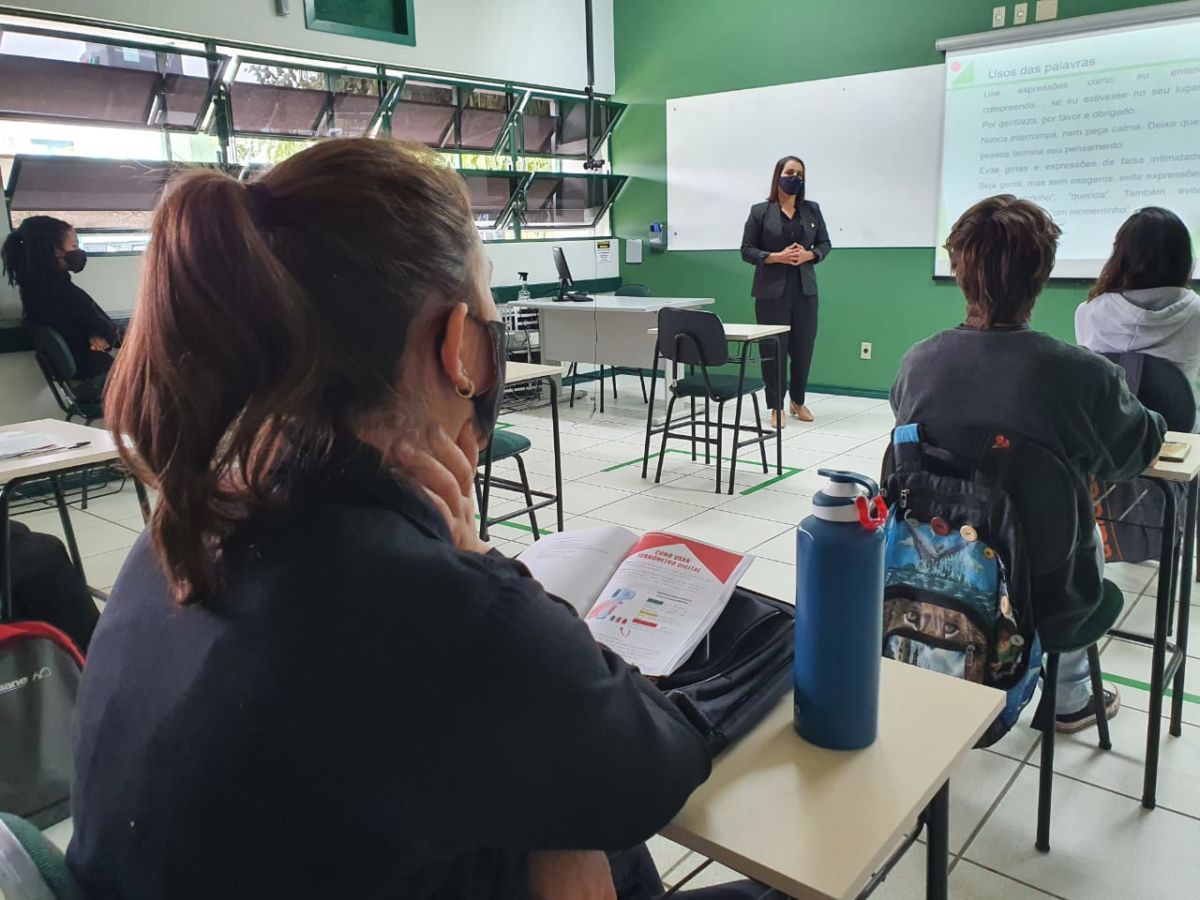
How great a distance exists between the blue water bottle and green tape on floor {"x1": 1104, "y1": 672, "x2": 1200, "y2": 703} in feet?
6.25

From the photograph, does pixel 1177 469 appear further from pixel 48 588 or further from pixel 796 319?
pixel 796 319

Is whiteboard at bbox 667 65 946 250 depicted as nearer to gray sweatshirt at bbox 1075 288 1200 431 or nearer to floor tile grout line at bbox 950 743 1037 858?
gray sweatshirt at bbox 1075 288 1200 431

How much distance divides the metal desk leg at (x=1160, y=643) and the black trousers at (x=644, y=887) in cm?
123

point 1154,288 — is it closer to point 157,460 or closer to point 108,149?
point 157,460

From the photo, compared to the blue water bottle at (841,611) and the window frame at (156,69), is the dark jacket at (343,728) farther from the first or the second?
the window frame at (156,69)

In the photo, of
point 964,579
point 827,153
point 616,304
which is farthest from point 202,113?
point 964,579

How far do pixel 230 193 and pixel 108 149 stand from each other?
5.16m

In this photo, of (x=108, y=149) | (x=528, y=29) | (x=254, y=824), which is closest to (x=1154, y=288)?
(x=254, y=824)

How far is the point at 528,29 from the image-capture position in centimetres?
684

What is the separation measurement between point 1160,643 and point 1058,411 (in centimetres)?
63

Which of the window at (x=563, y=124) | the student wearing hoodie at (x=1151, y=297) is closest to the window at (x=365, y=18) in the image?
the window at (x=563, y=124)

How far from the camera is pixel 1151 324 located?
2541mm

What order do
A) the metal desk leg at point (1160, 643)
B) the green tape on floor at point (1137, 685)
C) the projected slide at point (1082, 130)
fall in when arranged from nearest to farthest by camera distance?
the metal desk leg at point (1160, 643)
the green tape on floor at point (1137, 685)
the projected slide at point (1082, 130)

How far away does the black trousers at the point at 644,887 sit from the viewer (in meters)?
0.99
